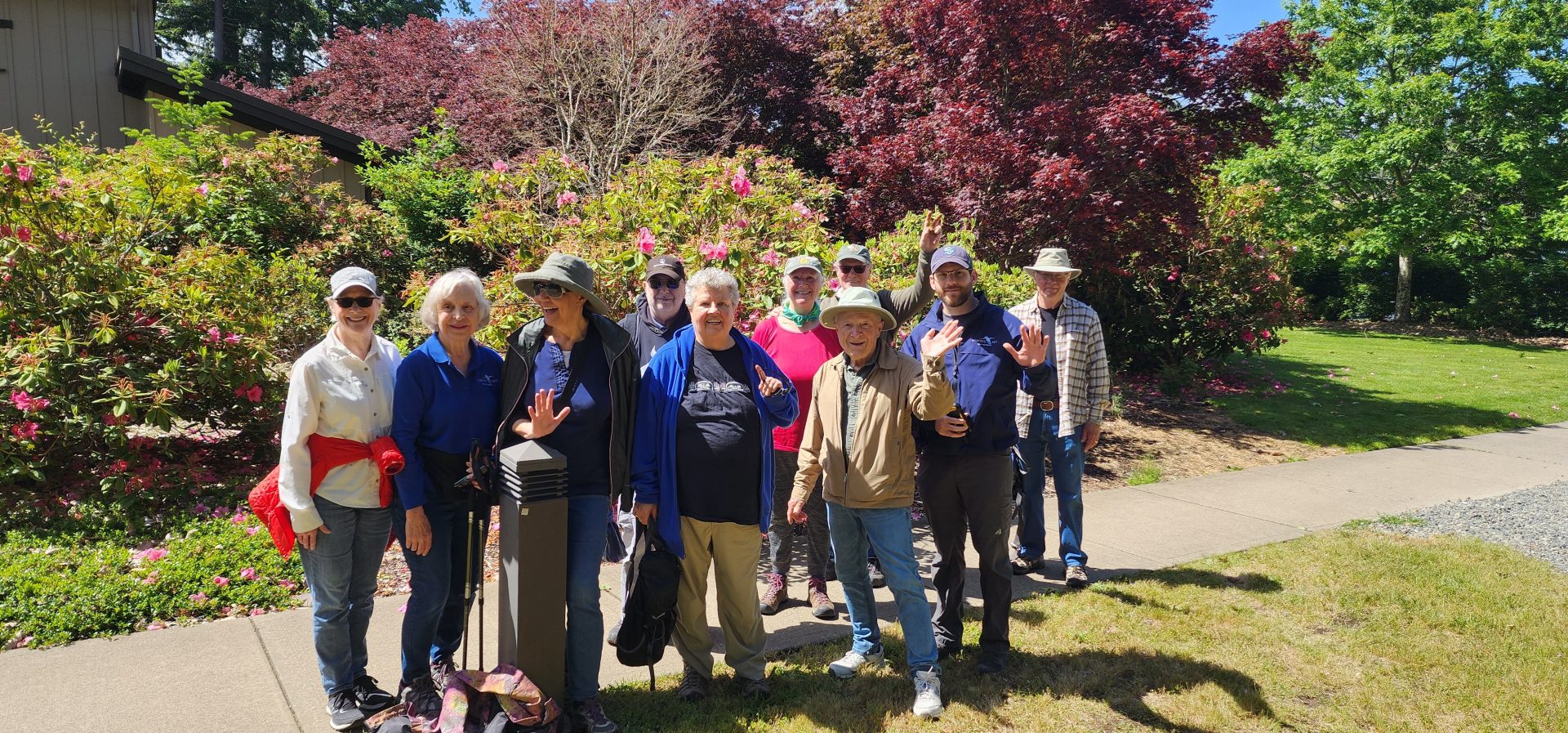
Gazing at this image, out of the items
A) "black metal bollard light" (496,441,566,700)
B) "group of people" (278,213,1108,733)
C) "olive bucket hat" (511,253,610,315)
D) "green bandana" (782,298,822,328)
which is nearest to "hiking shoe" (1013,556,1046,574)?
"group of people" (278,213,1108,733)

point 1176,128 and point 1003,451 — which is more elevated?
point 1176,128

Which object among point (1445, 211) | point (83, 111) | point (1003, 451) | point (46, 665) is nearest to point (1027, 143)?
point (1003, 451)

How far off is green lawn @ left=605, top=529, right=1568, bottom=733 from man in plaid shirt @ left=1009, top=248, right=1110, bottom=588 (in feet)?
1.37

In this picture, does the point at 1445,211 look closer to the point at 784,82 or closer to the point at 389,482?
the point at 784,82

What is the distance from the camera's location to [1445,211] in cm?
2269

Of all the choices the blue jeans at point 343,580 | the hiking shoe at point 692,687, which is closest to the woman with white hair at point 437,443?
the blue jeans at point 343,580

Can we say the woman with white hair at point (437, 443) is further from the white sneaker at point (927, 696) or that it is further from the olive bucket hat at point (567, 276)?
the white sneaker at point (927, 696)

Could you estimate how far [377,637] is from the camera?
4.21 m

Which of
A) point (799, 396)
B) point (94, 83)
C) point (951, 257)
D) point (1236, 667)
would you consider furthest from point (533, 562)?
point (94, 83)

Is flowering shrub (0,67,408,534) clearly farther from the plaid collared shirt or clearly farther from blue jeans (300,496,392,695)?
the plaid collared shirt

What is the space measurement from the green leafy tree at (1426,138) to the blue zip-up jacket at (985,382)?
20.7 meters

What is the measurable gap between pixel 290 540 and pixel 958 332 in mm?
2514

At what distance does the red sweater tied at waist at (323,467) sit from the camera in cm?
319

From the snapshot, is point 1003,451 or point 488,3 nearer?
point 1003,451
